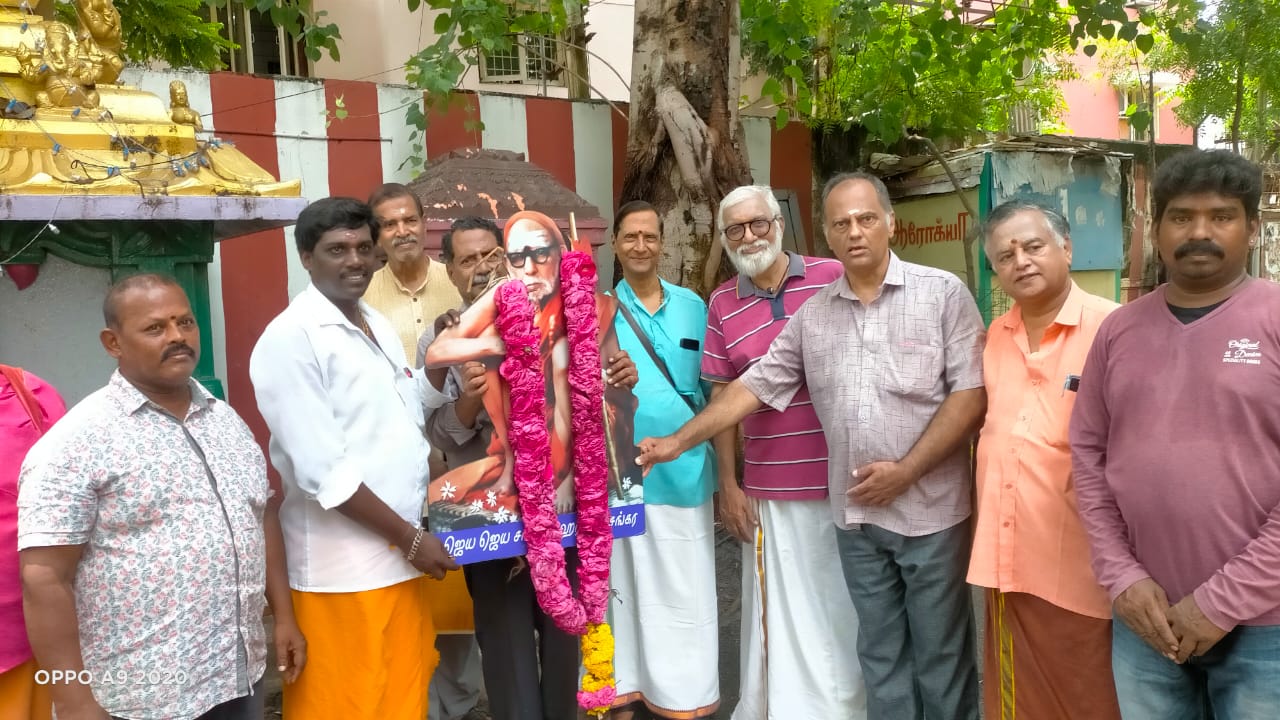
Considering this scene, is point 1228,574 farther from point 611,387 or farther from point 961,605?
point 611,387

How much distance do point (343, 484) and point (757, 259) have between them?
63.5 inches

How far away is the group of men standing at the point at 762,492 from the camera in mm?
2000

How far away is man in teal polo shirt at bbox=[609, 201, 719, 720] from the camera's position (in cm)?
336

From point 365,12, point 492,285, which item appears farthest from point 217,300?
point 365,12

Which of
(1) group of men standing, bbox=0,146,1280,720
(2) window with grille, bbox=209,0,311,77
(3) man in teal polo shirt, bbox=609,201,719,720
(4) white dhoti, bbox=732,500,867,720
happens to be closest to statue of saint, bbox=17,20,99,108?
(1) group of men standing, bbox=0,146,1280,720

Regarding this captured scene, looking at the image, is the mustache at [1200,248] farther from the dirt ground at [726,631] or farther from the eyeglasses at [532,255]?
the dirt ground at [726,631]

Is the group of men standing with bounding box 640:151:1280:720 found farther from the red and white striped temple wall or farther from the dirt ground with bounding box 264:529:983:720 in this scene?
the red and white striped temple wall

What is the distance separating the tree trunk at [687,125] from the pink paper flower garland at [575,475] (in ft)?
8.05

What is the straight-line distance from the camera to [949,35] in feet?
20.5

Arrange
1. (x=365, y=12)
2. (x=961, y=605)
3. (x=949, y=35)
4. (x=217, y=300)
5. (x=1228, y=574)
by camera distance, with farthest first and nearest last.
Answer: (x=365, y=12) < (x=949, y=35) < (x=217, y=300) < (x=961, y=605) < (x=1228, y=574)

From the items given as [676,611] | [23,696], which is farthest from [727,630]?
[23,696]

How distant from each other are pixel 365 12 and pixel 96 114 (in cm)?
776

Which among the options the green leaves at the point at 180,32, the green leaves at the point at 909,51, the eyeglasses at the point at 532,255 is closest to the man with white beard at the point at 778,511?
the eyeglasses at the point at 532,255

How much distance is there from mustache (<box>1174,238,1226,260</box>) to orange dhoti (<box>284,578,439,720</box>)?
2.05 m
